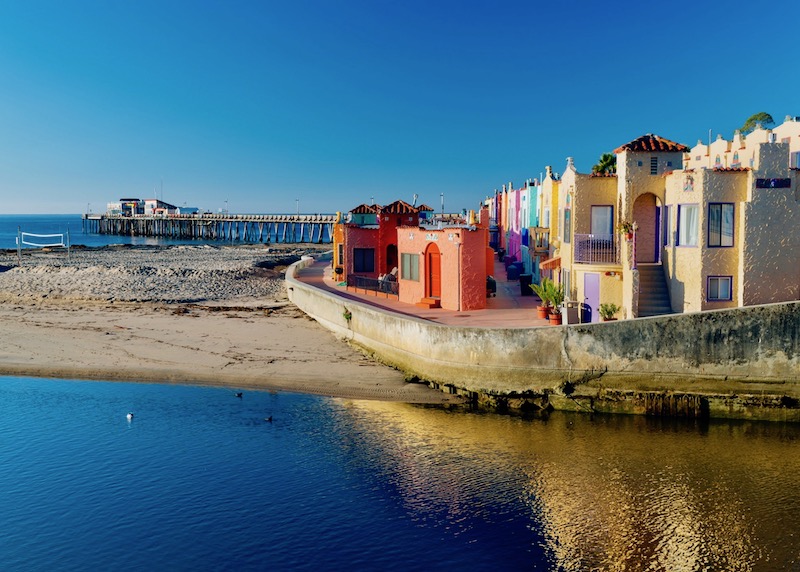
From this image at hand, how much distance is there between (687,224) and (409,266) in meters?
11.7

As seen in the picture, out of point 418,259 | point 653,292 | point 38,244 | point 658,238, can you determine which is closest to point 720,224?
point 653,292

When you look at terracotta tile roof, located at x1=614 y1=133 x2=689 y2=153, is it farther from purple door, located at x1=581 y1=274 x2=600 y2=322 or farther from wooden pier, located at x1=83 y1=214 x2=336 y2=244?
wooden pier, located at x1=83 y1=214 x2=336 y2=244

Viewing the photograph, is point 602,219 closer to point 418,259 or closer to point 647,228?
point 647,228

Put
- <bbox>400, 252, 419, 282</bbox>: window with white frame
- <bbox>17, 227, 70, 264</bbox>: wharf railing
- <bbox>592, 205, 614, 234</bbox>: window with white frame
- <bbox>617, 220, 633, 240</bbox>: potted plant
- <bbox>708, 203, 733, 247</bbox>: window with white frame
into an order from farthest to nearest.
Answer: <bbox>17, 227, 70, 264</bbox>: wharf railing < <bbox>400, 252, 419, 282</bbox>: window with white frame < <bbox>592, 205, 614, 234</bbox>: window with white frame < <bbox>617, 220, 633, 240</bbox>: potted plant < <bbox>708, 203, 733, 247</bbox>: window with white frame

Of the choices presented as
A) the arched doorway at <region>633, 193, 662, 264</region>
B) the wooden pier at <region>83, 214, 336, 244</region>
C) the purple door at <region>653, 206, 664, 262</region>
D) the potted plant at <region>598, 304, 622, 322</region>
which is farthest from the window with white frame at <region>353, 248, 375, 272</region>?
the wooden pier at <region>83, 214, 336, 244</region>

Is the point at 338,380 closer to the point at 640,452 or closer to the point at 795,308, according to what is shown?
→ the point at 640,452

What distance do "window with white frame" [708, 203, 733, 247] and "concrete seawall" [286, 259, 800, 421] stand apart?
316cm

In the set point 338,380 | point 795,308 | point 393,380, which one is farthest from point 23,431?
point 795,308

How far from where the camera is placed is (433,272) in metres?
29.9

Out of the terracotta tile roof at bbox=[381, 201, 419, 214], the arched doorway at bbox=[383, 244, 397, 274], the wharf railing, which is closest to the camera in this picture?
the terracotta tile roof at bbox=[381, 201, 419, 214]

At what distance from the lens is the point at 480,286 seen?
2839 centimetres

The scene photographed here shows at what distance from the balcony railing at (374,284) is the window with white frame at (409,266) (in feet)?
2.41

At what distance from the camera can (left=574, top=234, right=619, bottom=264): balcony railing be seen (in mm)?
25000

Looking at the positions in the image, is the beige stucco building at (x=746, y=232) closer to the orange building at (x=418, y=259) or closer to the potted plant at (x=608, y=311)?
the potted plant at (x=608, y=311)
